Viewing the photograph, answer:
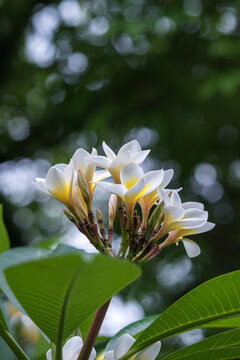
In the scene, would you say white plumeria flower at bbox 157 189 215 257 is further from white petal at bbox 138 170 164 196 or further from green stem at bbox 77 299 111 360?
green stem at bbox 77 299 111 360

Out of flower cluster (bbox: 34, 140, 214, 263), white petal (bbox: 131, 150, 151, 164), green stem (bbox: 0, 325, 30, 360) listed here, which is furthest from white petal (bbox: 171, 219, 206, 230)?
green stem (bbox: 0, 325, 30, 360)

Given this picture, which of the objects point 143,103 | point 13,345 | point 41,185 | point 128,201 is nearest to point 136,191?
point 128,201

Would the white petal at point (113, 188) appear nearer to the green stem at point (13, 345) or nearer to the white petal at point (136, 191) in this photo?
the white petal at point (136, 191)

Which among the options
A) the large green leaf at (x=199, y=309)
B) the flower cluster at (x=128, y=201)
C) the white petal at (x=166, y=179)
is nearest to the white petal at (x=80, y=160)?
the flower cluster at (x=128, y=201)

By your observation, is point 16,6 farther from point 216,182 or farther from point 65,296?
point 65,296

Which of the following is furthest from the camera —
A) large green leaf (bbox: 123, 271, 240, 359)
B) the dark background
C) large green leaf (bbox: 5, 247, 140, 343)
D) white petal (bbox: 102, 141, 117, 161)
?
the dark background

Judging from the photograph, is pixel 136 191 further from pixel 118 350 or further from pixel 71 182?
pixel 118 350
